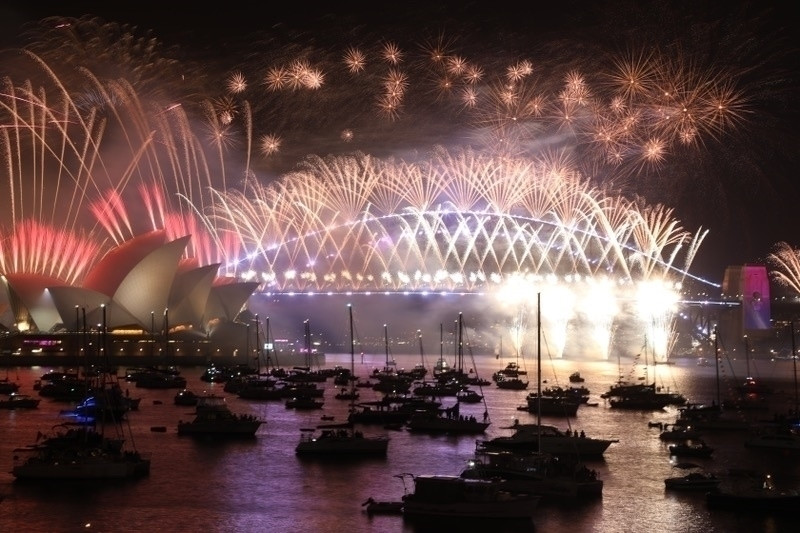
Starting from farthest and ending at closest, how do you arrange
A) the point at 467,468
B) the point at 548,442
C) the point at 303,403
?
the point at 303,403 < the point at 548,442 < the point at 467,468

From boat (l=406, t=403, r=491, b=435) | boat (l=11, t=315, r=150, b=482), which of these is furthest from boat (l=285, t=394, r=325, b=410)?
boat (l=11, t=315, r=150, b=482)

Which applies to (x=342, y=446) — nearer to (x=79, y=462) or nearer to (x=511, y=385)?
(x=79, y=462)

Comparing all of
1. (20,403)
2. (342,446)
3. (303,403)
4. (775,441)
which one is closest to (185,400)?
(303,403)

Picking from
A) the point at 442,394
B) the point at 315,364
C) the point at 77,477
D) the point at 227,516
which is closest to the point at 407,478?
the point at 227,516

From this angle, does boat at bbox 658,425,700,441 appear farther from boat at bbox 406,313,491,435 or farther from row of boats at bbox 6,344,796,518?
boat at bbox 406,313,491,435

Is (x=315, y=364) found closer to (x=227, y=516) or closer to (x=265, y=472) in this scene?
(x=265, y=472)

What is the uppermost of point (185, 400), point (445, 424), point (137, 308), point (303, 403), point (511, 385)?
point (137, 308)
